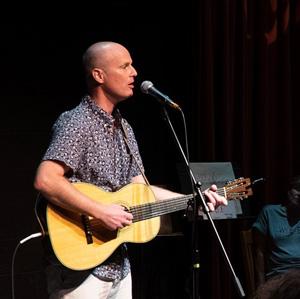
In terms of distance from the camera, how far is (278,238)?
385 cm

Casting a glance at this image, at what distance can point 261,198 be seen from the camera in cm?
448

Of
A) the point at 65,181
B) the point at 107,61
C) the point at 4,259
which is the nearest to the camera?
the point at 65,181

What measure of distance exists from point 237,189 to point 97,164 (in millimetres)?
675

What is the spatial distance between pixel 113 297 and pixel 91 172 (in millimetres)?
519

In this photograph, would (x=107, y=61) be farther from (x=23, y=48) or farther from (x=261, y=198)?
(x=261, y=198)

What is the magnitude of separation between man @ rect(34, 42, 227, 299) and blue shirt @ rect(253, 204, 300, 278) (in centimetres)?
137

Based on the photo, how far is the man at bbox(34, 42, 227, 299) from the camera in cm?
234

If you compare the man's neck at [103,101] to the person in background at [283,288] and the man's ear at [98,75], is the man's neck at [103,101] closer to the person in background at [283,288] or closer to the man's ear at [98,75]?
the man's ear at [98,75]

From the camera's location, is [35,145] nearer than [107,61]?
No

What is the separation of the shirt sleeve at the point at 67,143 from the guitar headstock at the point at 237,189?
70cm

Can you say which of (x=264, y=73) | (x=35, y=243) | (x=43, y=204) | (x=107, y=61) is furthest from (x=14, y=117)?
(x=264, y=73)

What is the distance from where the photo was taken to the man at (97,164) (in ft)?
7.68

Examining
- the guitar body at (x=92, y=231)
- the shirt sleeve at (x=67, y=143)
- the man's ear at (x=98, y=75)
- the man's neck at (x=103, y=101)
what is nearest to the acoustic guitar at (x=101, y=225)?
the guitar body at (x=92, y=231)

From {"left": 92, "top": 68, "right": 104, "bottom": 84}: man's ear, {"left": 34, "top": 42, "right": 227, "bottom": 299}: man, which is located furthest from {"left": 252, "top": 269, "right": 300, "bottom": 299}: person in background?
{"left": 92, "top": 68, "right": 104, "bottom": 84}: man's ear
